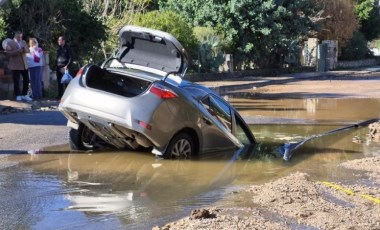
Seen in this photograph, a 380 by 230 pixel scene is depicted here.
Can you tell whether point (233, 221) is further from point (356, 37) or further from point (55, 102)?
point (356, 37)

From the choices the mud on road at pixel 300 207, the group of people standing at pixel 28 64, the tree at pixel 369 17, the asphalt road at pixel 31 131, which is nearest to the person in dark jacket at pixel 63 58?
the group of people standing at pixel 28 64

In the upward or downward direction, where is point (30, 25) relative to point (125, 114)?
upward

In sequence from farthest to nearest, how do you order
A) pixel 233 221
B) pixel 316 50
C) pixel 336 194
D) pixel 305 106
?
pixel 316 50, pixel 305 106, pixel 336 194, pixel 233 221

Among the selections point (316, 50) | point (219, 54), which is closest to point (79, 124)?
point (219, 54)

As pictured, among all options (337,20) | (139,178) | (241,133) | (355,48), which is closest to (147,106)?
(139,178)

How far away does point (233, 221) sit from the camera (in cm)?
628

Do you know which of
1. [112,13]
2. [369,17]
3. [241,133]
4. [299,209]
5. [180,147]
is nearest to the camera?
[299,209]

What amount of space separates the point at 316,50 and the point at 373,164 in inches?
1273

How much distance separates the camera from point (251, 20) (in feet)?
109

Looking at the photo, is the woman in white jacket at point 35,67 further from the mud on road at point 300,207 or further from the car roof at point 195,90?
the mud on road at point 300,207

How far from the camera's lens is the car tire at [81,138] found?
415 inches

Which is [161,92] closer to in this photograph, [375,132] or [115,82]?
[115,82]

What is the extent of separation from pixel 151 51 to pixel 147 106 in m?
1.63

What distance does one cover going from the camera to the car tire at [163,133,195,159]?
9.81 metres
